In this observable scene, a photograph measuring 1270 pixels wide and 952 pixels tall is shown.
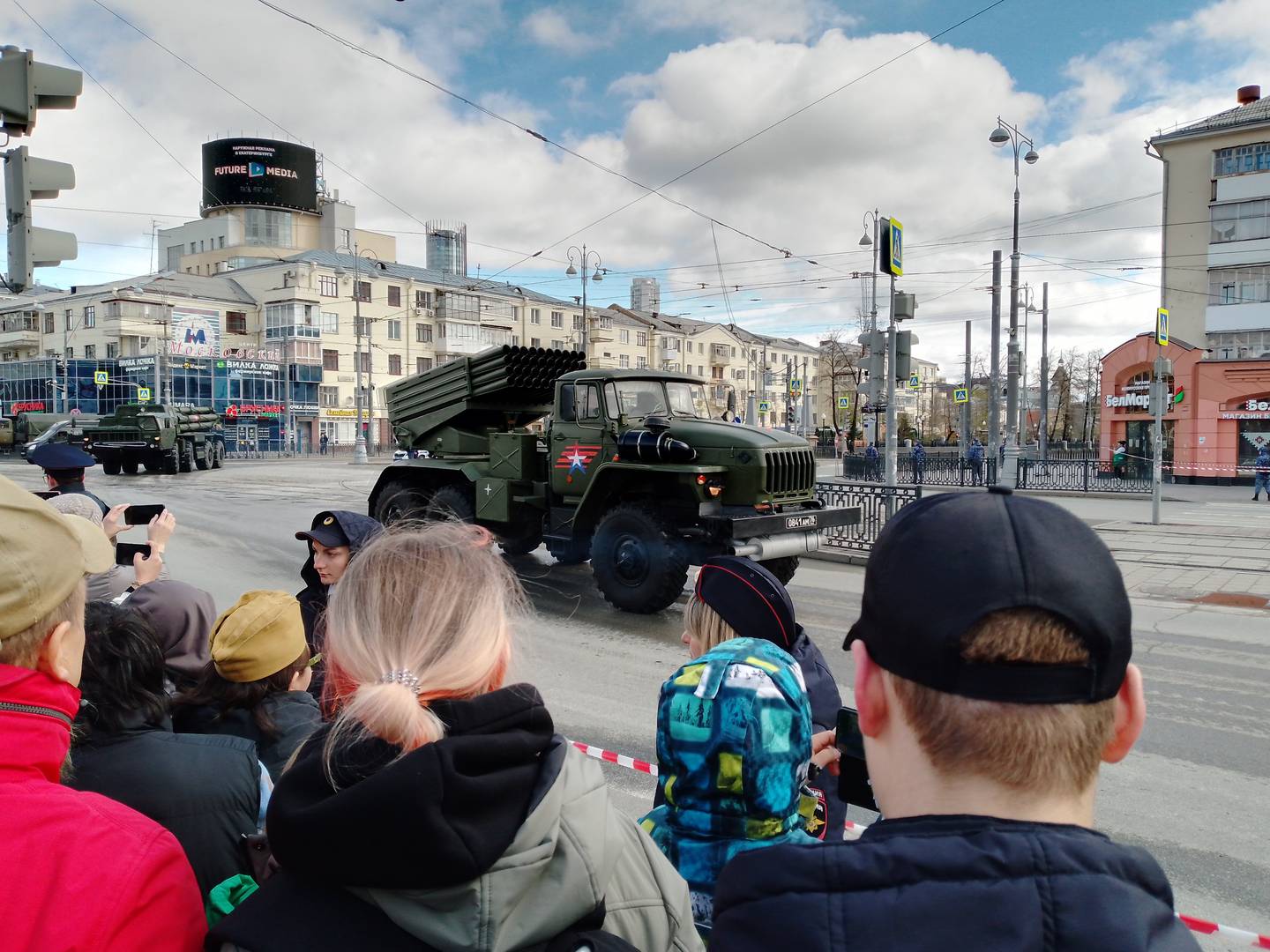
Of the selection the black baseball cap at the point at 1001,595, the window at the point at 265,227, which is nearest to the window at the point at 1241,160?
the black baseball cap at the point at 1001,595

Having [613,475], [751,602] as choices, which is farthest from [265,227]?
[751,602]

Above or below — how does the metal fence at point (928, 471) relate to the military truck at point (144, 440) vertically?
below

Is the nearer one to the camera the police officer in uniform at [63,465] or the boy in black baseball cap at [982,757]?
the boy in black baseball cap at [982,757]

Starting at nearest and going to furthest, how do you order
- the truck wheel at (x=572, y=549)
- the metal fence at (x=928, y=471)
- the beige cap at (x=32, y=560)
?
the beige cap at (x=32, y=560) → the truck wheel at (x=572, y=549) → the metal fence at (x=928, y=471)

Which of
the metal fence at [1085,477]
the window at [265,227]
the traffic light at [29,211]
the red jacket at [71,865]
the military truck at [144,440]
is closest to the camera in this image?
the red jacket at [71,865]

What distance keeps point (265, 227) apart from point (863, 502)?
79.8 m

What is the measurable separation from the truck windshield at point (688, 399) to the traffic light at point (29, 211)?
233 inches

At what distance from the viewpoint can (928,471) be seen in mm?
32156

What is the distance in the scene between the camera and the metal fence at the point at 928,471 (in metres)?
29.8

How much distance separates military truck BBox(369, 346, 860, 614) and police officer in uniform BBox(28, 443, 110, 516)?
3020 millimetres

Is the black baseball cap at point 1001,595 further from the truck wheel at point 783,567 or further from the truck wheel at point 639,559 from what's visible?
the truck wheel at point 783,567

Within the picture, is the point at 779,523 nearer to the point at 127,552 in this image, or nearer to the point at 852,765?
the point at 127,552

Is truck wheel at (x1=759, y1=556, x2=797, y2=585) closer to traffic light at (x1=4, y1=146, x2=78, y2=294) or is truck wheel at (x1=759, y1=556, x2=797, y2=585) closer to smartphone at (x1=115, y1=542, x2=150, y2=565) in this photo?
smartphone at (x1=115, y1=542, x2=150, y2=565)

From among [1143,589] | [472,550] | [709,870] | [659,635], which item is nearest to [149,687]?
[472,550]
